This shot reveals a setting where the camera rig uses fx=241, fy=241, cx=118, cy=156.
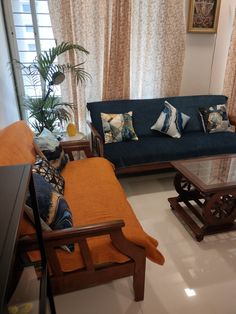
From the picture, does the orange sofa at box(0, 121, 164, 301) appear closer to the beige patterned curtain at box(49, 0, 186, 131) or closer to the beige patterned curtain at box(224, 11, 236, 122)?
the beige patterned curtain at box(49, 0, 186, 131)

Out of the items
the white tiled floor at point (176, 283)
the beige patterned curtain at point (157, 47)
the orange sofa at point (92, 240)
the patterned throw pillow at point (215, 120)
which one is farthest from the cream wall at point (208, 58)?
the orange sofa at point (92, 240)

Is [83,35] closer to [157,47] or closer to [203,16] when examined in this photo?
[157,47]

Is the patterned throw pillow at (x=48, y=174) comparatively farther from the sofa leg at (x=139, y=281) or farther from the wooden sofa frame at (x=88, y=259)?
the sofa leg at (x=139, y=281)

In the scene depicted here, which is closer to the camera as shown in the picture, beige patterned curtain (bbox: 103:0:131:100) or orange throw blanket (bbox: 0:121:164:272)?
orange throw blanket (bbox: 0:121:164:272)

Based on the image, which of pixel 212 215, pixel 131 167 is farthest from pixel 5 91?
pixel 212 215

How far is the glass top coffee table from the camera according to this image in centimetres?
187

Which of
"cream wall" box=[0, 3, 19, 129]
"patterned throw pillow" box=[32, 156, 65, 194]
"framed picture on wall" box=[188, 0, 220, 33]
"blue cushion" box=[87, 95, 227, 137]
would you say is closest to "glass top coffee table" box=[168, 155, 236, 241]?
"blue cushion" box=[87, 95, 227, 137]

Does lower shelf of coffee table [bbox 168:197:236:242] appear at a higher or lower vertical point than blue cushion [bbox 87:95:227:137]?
lower

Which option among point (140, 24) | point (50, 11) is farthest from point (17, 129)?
point (140, 24)

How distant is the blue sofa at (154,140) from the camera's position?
2500 mm

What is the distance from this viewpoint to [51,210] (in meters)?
1.26

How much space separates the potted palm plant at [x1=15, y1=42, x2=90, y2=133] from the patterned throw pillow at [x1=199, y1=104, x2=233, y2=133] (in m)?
1.62

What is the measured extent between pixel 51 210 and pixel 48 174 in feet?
1.53

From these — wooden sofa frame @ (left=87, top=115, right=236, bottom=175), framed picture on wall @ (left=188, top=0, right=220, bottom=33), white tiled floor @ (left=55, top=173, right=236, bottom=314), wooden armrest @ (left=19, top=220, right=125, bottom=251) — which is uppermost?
framed picture on wall @ (left=188, top=0, right=220, bottom=33)
